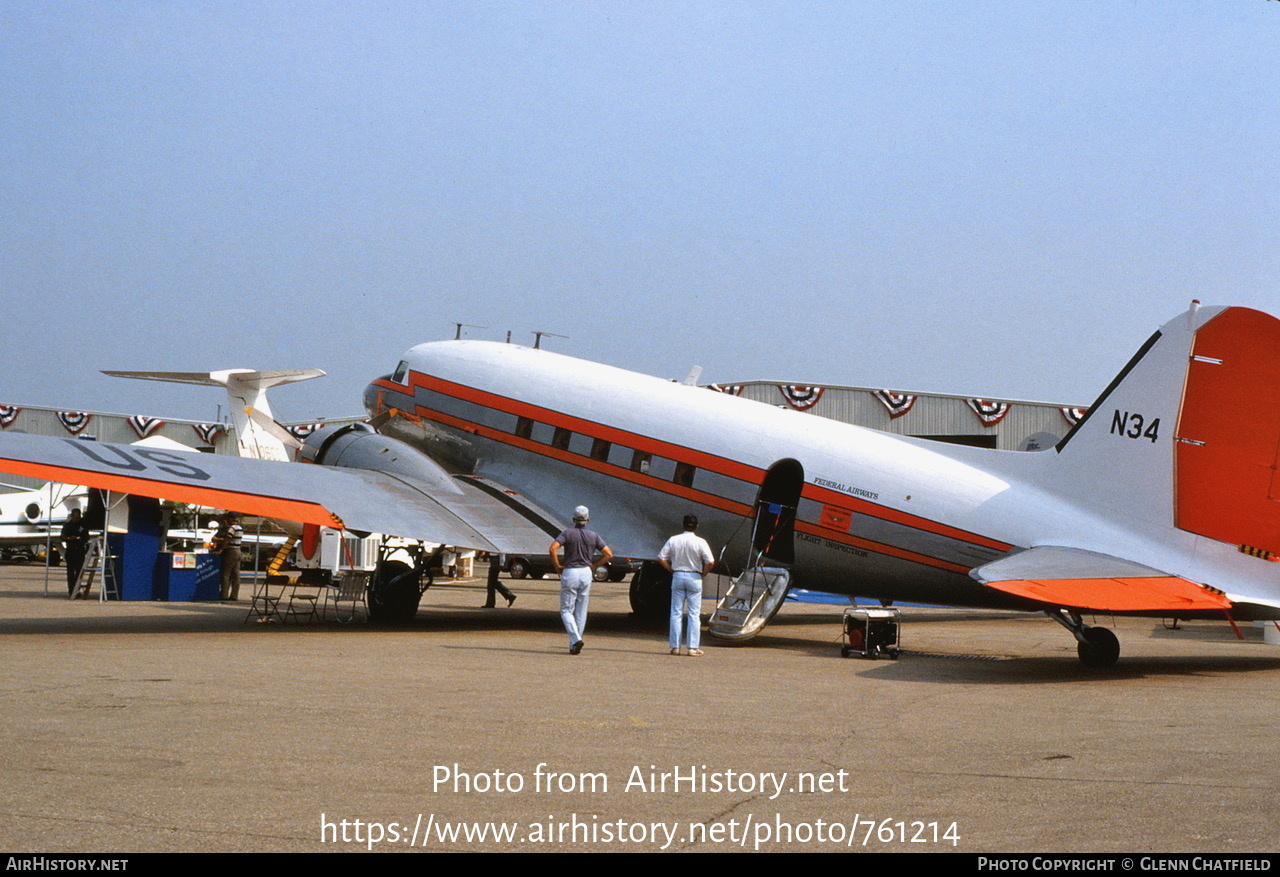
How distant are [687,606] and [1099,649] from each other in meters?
4.46

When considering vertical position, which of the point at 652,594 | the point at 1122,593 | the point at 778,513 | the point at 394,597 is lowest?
the point at 394,597

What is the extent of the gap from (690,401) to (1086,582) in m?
6.85

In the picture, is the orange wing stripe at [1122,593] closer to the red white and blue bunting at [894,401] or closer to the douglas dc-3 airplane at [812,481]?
the douglas dc-3 airplane at [812,481]

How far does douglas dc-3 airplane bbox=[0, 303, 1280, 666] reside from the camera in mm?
12203

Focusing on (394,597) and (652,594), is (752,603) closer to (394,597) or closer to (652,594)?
(652,594)

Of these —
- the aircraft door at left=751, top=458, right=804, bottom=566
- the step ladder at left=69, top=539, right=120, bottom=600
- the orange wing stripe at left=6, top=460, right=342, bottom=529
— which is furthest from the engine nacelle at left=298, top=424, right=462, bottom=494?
the step ladder at left=69, top=539, right=120, bottom=600

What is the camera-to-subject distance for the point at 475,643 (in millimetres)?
15016

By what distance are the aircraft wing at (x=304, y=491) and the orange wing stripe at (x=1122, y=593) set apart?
731cm

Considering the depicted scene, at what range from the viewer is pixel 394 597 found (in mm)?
18094

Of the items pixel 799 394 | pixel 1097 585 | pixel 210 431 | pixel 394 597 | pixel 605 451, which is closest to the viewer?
pixel 1097 585

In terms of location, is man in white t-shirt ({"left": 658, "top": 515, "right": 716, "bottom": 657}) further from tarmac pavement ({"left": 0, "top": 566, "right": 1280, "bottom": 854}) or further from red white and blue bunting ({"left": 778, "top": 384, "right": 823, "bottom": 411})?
red white and blue bunting ({"left": 778, "top": 384, "right": 823, "bottom": 411})

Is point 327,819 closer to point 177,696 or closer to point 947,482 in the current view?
point 177,696

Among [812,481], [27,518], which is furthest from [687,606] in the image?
[27,518]
